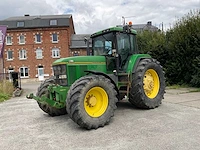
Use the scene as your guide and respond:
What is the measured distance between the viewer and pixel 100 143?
13.4 feet

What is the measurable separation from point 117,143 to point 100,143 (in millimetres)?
324

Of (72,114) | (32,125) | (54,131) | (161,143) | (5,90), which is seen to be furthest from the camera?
(5,90)

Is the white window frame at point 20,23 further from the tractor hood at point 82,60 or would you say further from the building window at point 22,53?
the tractor hood at point 82,60

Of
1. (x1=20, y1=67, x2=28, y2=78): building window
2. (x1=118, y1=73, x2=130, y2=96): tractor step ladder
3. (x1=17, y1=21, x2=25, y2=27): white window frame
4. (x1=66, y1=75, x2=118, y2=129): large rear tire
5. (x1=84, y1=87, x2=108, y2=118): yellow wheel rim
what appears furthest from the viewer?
(x1=17, y1=21, x2=25, y2=27): white window frame

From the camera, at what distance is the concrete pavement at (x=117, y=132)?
396 centimetres

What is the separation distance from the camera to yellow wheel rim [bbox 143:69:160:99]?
6.81m

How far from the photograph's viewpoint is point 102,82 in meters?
5.18

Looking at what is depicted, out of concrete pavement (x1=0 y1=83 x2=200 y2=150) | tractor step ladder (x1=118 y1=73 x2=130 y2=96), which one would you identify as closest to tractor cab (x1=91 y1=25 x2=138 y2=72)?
tractor step ladder (x1=118 y1=73 x2=130 y2=96)

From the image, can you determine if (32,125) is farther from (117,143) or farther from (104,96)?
(117,143)

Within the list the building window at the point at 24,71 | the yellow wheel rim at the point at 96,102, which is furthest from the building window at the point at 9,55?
the yellow wheel rim at the point at 96,102

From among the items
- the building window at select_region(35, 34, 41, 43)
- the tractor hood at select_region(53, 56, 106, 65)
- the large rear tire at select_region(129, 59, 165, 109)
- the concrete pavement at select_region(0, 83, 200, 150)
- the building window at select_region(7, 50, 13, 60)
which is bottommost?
the concrete pavement at select_region(0, 83, 200, 150)

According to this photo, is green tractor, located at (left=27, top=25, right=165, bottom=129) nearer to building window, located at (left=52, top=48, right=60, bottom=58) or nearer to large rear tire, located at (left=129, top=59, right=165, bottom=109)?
large rear tire, located at (left=129, top=59, right=165, bottom=109)

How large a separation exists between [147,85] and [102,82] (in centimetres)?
219

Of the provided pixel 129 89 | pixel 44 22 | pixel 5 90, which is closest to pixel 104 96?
pixel 129 89
